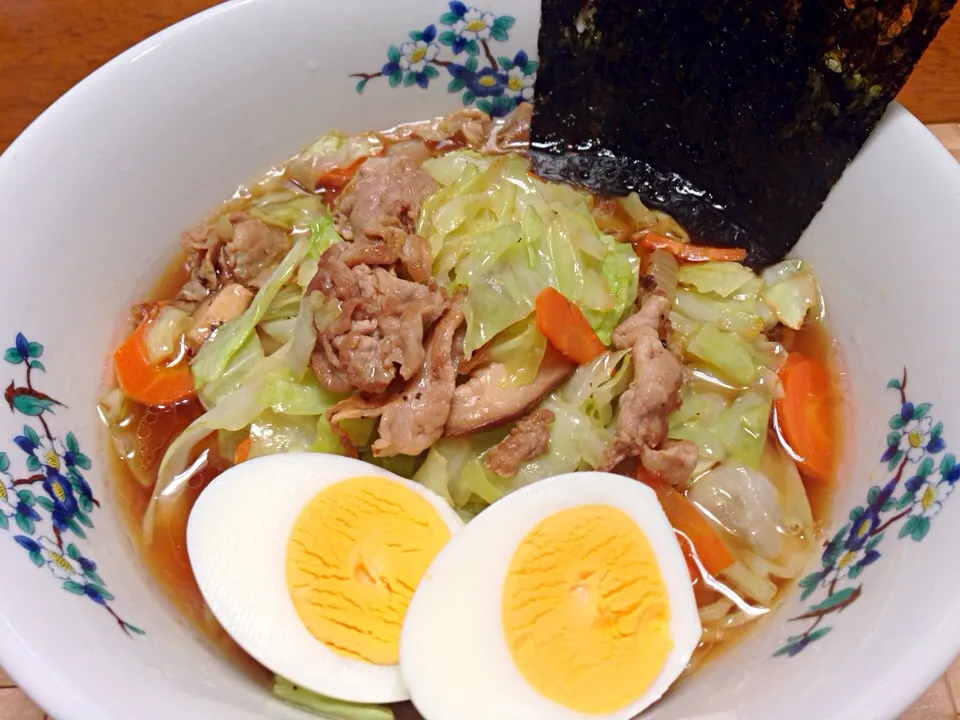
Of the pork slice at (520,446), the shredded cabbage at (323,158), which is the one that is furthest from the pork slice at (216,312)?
the pork slice at (520,446)

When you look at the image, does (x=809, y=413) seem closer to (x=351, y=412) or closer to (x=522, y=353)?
(x=522, y=353)

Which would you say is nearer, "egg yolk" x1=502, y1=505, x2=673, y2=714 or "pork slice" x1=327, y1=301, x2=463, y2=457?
"egg yolk" x1=502, y1=505, x2=673, y2=714

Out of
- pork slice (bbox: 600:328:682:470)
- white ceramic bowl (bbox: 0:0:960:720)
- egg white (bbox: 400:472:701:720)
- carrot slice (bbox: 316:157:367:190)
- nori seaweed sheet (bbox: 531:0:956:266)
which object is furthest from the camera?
carrot slice (bbox: 316:157:367:190)

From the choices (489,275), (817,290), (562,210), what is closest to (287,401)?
(489,275)

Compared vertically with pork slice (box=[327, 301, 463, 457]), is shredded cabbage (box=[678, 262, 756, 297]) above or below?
below

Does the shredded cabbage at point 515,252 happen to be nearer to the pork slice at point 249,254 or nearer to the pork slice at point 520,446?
the pork slice at point 520,446

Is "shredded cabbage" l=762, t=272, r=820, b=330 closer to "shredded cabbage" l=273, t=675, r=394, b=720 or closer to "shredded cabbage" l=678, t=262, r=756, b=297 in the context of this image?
"shredded cabbage" l=678, t=262, r=756, b=297

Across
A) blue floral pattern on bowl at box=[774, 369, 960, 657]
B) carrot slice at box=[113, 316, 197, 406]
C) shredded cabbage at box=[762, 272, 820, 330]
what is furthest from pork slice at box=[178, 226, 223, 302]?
blue floral pattern on bowl at box=[774, 369, 960, 657]
